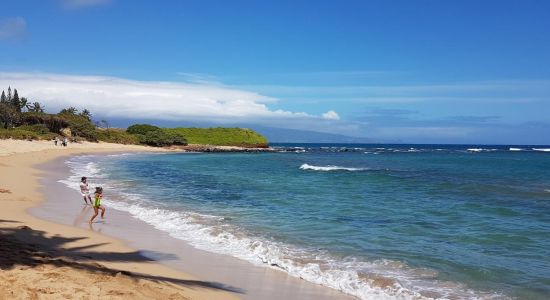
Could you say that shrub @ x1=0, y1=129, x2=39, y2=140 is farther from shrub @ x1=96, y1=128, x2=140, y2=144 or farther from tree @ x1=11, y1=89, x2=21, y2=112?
tree @ x1=11, y1=89, x2=21, y2=112

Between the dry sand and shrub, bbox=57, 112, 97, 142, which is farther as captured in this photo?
shrub, bbox=57, 112, 97, 142

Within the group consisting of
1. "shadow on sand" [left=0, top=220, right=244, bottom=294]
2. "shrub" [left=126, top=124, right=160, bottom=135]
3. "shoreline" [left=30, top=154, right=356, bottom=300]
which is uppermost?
"shrub" [left=126, top=124, right=160, bottom=135]

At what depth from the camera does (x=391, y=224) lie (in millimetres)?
16422

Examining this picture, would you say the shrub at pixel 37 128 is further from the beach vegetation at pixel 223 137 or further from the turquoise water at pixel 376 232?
the turquoise water at pixel 376 232

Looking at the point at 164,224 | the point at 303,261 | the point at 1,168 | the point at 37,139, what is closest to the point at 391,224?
the point at 303,261

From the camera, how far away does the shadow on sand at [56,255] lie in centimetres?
875

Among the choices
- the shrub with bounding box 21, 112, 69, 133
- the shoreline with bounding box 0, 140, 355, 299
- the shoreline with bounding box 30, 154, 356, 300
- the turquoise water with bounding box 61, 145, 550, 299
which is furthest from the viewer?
the shrub with bounding box 21, 112, 69, 133

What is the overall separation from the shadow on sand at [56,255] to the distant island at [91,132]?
57.9m

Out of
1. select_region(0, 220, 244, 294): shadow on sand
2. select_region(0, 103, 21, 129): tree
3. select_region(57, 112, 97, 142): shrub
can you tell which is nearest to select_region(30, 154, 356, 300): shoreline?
select_region(0, 220, 244, 294): shadow on sand

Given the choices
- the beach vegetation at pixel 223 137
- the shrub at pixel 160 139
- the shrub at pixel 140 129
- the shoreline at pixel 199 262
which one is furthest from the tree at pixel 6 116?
the shoreline at pixel 199 262

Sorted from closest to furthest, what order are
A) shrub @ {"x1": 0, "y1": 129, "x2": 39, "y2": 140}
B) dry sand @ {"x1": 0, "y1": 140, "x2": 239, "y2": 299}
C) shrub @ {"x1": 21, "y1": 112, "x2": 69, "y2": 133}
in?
dry sand @ {"x1": 0, "y1": 140, "x2": 239, "y2": 299}, shrub @ {"x1": 0, "y1": 129, "x2": 39, "y2": 140}, shrub @ {"x1": 21, "y1": 112, "x2": 69, "y2": 133}

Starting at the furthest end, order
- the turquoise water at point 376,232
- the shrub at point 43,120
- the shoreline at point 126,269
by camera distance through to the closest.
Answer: the shrub at point 43,120 → the turquoise water at point 376,232 → the shoreline at point 126,269

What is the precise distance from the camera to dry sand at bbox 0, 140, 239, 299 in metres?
7.25

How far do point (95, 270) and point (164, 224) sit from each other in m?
7.24
